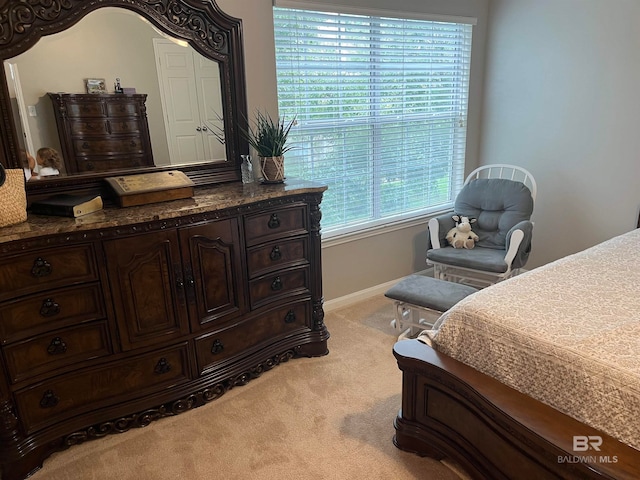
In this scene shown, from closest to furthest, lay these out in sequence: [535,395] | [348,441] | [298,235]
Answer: [535,395] < [348,441] < [298,235]

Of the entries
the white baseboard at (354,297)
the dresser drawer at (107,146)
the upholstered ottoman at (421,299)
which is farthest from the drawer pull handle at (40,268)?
the white baseboard at (354,297)

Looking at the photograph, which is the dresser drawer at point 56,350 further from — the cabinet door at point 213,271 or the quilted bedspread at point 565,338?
the quilted bedspread at point 565,338

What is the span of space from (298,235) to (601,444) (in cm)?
164

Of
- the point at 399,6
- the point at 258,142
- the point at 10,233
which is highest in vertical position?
the point at 399,6

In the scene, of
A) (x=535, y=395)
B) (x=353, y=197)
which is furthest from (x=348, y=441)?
(x=353, y=197)

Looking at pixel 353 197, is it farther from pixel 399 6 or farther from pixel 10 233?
pixel 10 233

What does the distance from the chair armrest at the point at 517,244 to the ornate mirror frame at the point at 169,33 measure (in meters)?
1.83

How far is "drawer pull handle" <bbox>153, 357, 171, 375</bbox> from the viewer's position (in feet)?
7.05

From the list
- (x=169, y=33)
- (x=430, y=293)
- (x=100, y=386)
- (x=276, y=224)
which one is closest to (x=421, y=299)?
(x=430, y=293)

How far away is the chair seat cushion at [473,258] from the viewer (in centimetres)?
302

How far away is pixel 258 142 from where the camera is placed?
2.53 m

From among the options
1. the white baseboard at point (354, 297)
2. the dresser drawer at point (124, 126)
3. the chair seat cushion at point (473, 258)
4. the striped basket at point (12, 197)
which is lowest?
the white baseboard at point (354, 297)

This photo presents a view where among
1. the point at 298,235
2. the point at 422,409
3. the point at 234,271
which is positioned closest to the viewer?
the point at 422,409

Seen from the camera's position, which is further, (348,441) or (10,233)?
(348,441)
